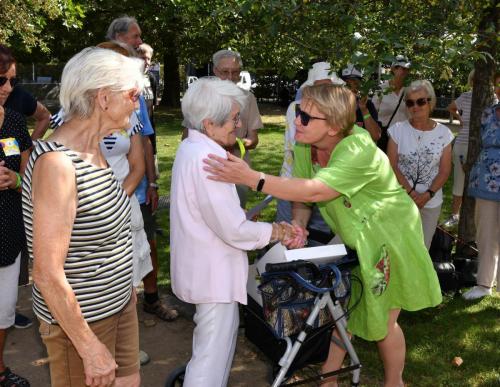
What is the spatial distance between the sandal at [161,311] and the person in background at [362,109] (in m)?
2.37

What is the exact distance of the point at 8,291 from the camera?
3.56 meters

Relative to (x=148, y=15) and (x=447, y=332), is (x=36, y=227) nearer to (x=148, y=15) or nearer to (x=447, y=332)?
(x=447, y=332)

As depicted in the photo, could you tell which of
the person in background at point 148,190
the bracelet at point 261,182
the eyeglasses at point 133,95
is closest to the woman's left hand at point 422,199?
the person in background at point 148,190

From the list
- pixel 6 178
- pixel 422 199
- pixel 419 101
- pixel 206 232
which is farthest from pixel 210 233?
pixel 419 101

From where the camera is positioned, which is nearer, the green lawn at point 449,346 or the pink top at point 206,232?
the pink top at point 206,232

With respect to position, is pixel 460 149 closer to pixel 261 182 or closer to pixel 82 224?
pixel 261 182

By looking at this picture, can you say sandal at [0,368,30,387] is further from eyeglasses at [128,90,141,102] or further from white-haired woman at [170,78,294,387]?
eyeglasses at [128,90,141,102]

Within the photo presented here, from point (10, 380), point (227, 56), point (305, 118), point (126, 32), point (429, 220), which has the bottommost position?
point (10, 380)

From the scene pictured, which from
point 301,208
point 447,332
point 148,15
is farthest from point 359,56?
point 148,15

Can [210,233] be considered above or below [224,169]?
below

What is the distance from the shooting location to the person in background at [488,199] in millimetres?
4922

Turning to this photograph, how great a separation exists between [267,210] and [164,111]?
16.2m

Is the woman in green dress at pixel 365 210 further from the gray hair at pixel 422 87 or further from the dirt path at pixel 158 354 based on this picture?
the gray hair at pixel 422 87

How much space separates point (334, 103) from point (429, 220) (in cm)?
250
